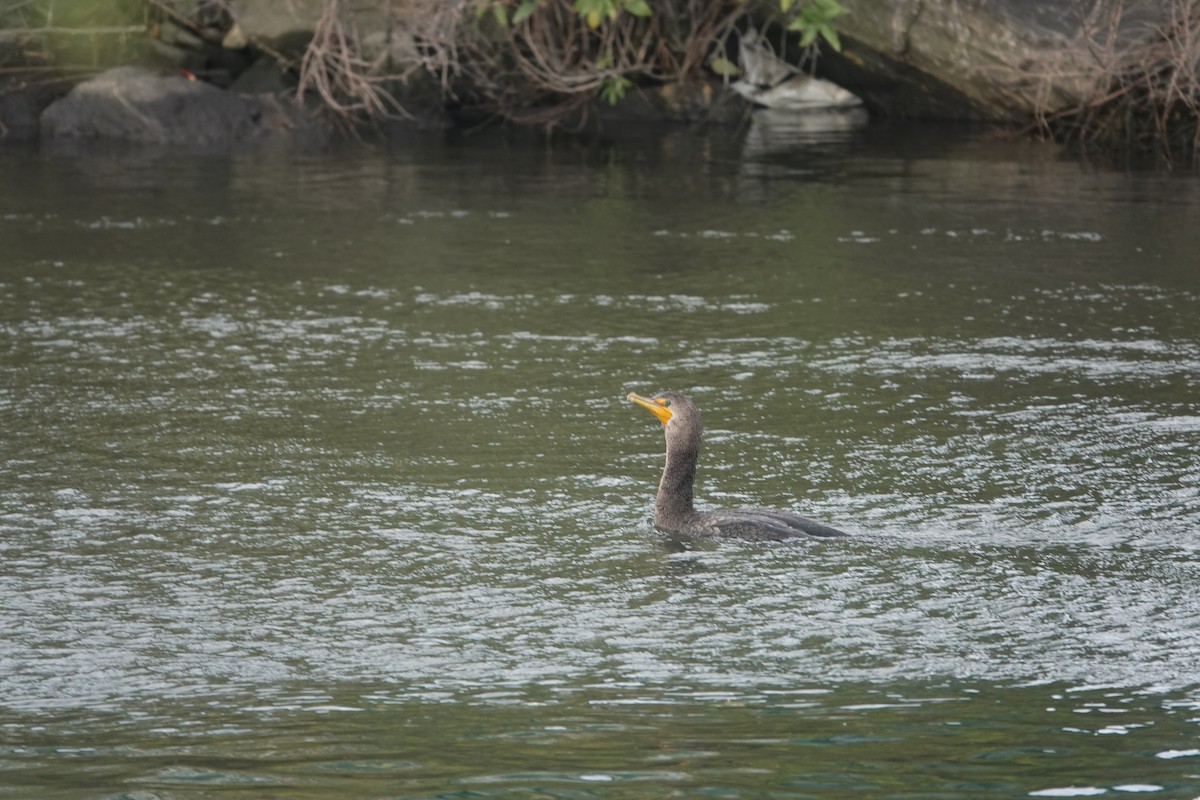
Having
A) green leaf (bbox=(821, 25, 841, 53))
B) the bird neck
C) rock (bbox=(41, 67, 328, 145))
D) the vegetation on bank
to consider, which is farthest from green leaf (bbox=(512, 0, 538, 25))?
the bird neck

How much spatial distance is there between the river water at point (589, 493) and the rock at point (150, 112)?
4061mm

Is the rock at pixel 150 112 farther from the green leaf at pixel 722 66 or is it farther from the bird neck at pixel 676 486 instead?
the bird neck at pixel 676 486

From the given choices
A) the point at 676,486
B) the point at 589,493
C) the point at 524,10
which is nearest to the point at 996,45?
the point at 524,10

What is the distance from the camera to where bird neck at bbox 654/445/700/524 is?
870 centimetres

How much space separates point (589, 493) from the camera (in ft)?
30.6

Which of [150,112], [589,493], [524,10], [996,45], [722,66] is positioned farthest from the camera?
[722,66]

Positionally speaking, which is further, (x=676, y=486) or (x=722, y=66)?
(x=722, y=66)

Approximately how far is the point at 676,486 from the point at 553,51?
→ 44.7 ft

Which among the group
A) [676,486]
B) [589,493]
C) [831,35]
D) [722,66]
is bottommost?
[589,493]

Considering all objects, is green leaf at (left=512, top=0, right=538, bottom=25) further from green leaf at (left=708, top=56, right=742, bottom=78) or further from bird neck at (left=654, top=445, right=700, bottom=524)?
bird neck at (left=654, top=445, right=700, bottom=524)

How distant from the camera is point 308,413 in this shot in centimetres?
1073

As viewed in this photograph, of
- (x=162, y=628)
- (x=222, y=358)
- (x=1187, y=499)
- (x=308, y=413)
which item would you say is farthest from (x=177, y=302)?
(x=1187, y=499)

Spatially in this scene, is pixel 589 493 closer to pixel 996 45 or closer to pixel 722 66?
pixel 996 45

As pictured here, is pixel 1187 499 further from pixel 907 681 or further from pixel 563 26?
pixel 563 26
